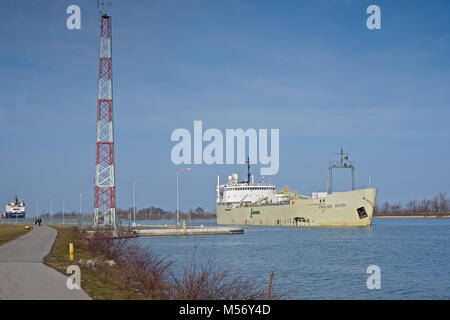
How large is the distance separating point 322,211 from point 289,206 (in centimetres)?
1015

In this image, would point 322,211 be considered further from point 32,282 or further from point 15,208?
point 15,208

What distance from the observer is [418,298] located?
2145 cm

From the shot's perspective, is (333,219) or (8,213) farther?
(8,213)

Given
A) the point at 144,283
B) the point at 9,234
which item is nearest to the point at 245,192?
the point at 9,234

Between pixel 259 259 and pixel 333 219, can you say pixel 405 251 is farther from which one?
pixel 333 219

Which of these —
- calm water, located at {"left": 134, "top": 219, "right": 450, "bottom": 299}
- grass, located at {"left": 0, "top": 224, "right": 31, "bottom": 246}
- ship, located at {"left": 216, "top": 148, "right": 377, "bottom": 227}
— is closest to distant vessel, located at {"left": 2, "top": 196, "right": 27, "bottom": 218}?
ship, located at {"left": 216, "top": 148, "right": 377, "bottom": 227}

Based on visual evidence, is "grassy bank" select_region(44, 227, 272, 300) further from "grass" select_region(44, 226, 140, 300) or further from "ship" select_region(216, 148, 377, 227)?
"ship" select_region(216, 148, 377, 227)

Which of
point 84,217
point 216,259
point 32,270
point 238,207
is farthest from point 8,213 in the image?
point 32,270

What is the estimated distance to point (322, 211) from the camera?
263 feet

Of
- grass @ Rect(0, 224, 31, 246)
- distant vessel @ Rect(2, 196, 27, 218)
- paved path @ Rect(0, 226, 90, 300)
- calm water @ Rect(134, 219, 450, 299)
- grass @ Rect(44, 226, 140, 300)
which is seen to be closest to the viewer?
paved path @ Rect(0, 226, 90, 300)

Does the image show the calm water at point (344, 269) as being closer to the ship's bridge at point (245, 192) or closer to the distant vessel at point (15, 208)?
the ship's bridge at point (245, 192)

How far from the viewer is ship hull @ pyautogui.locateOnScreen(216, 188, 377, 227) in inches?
2864

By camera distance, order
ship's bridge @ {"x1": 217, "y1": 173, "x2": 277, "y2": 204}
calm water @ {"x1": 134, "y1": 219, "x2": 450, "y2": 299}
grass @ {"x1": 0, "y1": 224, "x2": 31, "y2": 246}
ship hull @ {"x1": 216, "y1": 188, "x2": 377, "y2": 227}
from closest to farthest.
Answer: calm water @ {"x1": 134, "y1": 219, "x2": 450, "y2": 299}
grass @ {"x1": 0, "y1": 224, "x2": 31, "y2": 246}
ship hull @ {"x1": 216, "y1": 188, "x2": 377, "y2": 227}
ship's bridge @ {"x1": 217, "y1": 173, "x2": 277, "y2": 204}

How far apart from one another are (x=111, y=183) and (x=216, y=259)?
17.6 m
